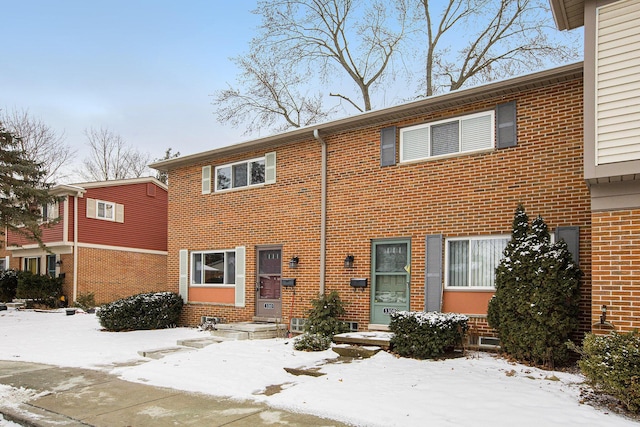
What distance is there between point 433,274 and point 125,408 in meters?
5.78

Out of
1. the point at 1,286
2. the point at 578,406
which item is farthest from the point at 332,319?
the point at 1,286

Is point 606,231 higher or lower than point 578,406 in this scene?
higher

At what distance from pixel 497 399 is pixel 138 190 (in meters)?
21.0

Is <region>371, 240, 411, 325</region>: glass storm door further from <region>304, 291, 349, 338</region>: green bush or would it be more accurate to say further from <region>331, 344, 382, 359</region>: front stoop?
<region>331, 344, 382, 359</region>: front stoop

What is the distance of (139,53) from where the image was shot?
17734 mm

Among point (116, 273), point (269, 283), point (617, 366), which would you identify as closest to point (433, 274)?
point (617, 366)

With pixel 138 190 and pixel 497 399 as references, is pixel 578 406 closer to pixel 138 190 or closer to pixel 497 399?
pixel 497 399

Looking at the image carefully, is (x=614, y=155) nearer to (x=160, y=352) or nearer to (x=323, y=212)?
(x=323, y=212)

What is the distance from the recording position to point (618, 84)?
19.5ft

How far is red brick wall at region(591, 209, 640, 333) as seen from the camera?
5.88 m

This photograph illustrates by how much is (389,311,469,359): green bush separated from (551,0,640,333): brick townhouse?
2.38 m

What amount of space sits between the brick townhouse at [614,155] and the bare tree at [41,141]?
30054 mm

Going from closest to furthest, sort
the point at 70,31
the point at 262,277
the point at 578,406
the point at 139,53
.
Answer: the point at 578,406
the point at 262,277
the point at 70,31
the point at 139,53

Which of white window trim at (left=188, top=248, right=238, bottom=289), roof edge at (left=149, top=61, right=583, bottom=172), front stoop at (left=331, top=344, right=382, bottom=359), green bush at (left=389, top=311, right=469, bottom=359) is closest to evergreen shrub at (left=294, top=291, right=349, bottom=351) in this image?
front stoop at (left=331, top=344, right=382, bottom=359)
